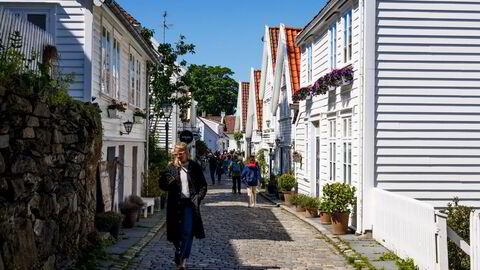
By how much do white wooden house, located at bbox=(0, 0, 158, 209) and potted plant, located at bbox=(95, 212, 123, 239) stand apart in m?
2.18

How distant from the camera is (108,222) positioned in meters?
11.4

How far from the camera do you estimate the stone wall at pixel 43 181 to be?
5660 mm

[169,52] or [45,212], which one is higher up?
[169,52]

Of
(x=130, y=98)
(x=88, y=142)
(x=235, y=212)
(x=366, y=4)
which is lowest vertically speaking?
(x=235, y=212)

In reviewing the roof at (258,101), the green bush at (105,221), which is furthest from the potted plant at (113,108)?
the roof at (258,101)

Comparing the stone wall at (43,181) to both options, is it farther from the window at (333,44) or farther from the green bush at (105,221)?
the window at (333,44)

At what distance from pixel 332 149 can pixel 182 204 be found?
25.8 feet

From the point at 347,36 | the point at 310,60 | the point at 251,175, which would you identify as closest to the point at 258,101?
the point at 251,175

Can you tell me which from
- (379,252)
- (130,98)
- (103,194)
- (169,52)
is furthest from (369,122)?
(169,52)

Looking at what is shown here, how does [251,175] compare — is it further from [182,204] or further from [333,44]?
[182,204]

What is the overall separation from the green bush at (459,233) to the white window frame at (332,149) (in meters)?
5.26

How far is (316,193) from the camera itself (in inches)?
733

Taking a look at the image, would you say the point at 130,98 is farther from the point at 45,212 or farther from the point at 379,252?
the point at 45,212

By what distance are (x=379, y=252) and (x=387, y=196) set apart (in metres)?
1.02
